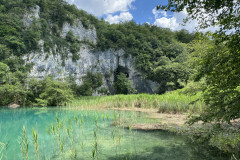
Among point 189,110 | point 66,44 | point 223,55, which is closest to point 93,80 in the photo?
point 66,44

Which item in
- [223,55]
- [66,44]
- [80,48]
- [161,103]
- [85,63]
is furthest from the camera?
[80,48]

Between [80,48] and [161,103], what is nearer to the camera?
A: [161,103]

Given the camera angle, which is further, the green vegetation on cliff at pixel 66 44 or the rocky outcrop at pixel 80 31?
the rocky outcrop at pixel 80 31

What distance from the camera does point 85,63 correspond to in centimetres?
2609

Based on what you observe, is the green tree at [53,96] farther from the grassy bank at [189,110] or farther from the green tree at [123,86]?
the green tree at [123,86]

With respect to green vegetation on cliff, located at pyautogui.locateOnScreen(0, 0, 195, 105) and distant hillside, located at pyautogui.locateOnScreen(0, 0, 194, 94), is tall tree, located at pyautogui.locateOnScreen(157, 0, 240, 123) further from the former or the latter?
distant hillside, located at pyautogui.locateOnScreen(0, 0, 194, 94)

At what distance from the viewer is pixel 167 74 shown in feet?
77.2

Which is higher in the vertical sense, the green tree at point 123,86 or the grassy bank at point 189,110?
the green tree at point 123,86

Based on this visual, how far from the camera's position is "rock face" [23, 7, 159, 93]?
21.6 metres

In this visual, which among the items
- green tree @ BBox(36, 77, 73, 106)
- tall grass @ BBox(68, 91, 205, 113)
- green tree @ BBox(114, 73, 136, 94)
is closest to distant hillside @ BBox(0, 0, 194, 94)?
green tree @ BBox(114, 73, 136, 94)

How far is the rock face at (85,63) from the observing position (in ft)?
71.0

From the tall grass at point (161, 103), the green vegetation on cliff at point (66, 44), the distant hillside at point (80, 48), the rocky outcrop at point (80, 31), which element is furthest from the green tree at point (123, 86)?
the tall grass at point (161, 103)

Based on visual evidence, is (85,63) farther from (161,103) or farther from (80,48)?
(161,103)

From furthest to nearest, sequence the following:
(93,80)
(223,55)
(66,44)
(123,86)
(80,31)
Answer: (80,31)
(93,80)
(123,86)
(66,44)
(223,55)
